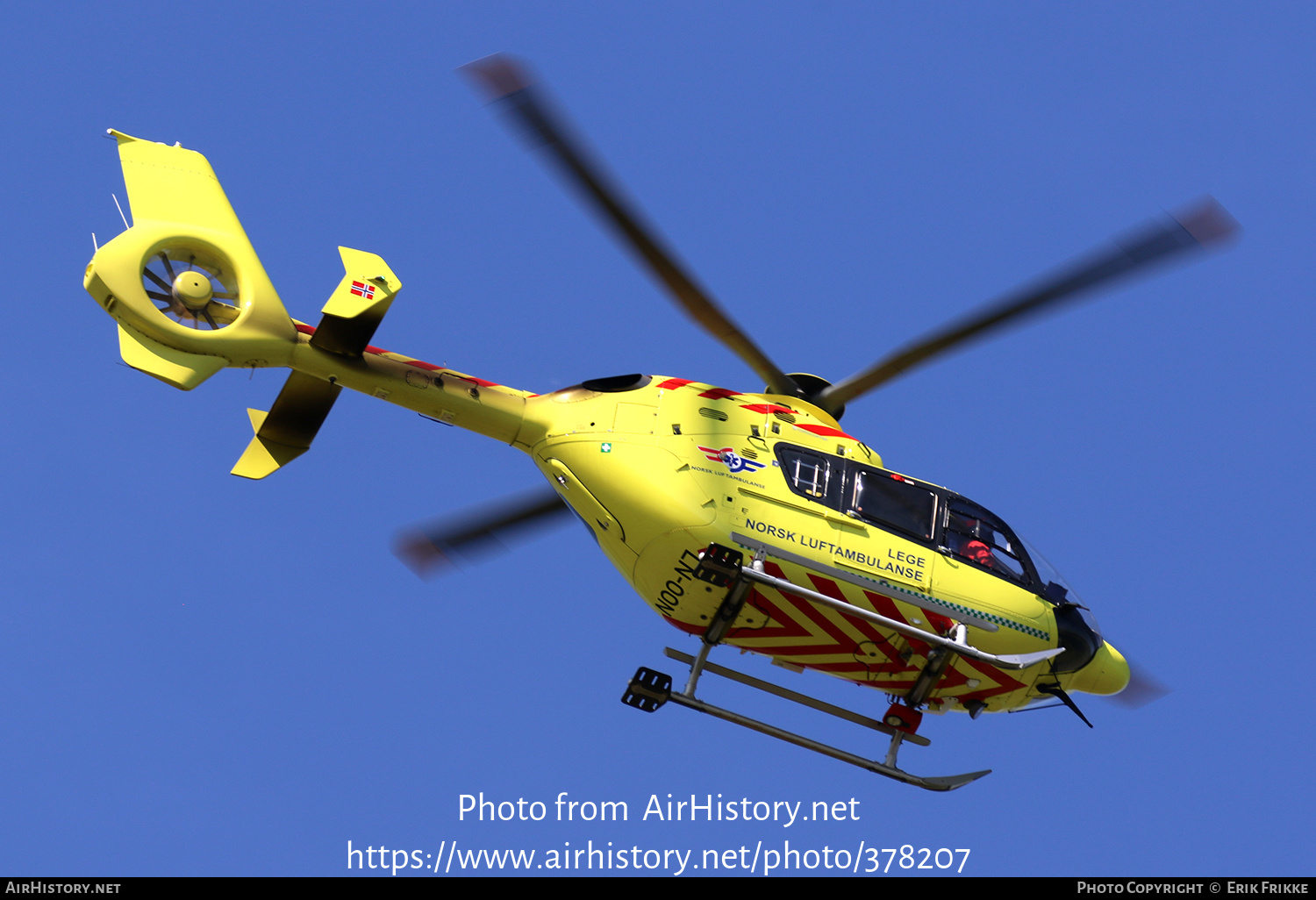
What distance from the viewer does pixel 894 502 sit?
56.1ft

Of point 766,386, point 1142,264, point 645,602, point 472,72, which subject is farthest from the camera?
point 766,386

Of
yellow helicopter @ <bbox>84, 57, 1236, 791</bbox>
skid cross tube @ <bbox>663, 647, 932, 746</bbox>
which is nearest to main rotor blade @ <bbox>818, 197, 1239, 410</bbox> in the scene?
yellow helicopter @ <bbox>84, 57, 1236, 791</bbox>

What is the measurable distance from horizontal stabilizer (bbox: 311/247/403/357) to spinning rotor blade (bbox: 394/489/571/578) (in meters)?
3.21

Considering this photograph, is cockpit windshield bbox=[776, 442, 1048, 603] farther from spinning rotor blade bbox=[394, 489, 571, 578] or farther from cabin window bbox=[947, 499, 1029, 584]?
spinning rotor blade bbox=[394, 489, 571, 578]

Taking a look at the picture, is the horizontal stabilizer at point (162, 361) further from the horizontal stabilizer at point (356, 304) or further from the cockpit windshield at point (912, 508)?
the cockpit windshield at point (912, 508)

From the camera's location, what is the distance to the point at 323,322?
1614 cm

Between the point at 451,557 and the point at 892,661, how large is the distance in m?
5.88

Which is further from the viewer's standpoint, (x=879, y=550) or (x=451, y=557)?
(x=451, y=557)

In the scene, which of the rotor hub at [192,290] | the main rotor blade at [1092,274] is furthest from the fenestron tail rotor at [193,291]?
the main rotor blade at [1092,274]

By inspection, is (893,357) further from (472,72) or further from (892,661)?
(472,72)

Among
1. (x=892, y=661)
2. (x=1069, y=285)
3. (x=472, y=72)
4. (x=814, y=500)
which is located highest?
(x=1069, y=285)

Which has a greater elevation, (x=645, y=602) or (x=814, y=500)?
(x=814, y=500)

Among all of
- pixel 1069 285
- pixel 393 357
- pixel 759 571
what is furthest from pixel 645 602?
pixel 1069 285

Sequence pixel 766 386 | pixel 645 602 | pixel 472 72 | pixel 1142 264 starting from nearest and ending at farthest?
pixel 472 72 < pixel 1142 264 < pixel 645 602 < pixel 766 386
